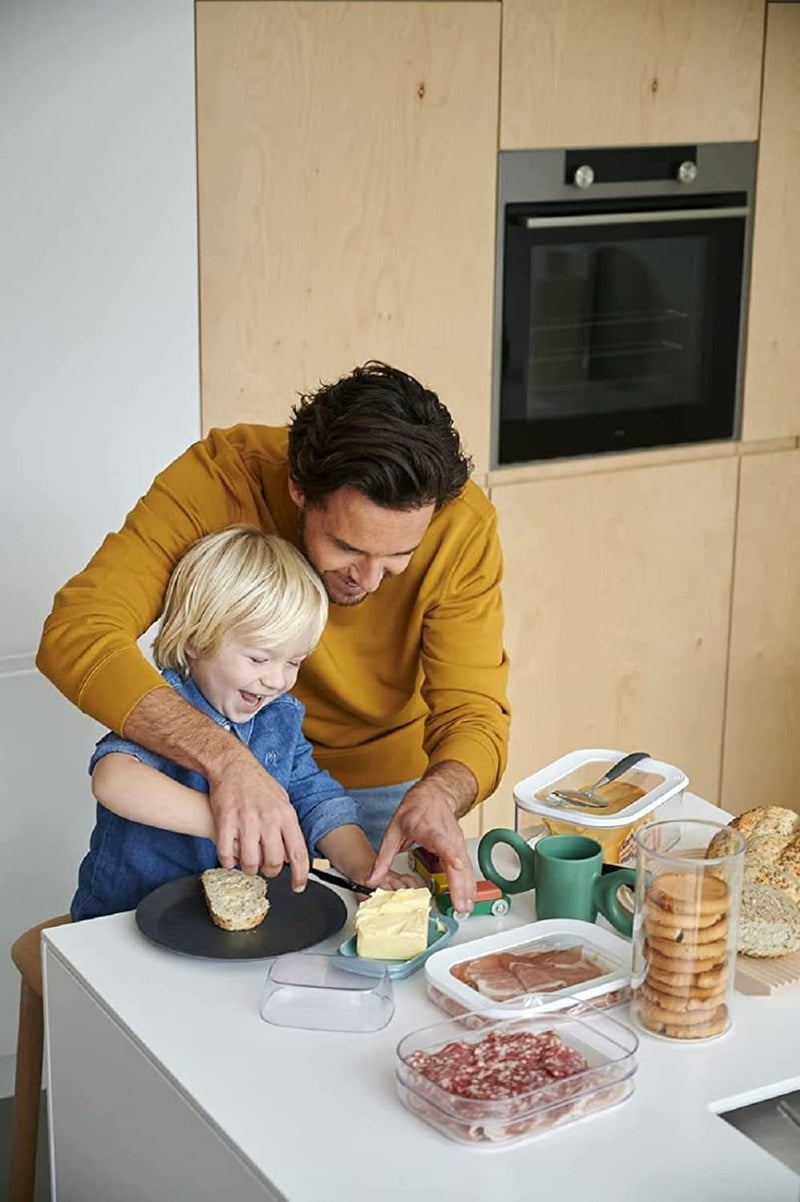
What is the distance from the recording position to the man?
6.06 ft

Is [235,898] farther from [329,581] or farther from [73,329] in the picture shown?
[73,329]

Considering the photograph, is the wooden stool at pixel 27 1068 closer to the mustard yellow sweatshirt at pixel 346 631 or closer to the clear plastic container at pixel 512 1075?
the mustard yellow sweatshirt at pixel 346 631

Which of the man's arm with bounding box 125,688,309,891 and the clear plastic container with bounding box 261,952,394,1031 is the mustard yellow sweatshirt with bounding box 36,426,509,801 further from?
the clear plastic container with bounding box 261,952,394,1031

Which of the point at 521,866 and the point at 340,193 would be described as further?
the point at 340,193

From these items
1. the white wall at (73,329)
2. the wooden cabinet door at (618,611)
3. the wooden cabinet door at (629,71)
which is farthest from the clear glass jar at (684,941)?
the wooden cabinet door at (629,71)

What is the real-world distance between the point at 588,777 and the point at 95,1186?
2.30 feet

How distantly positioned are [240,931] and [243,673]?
0.38 meters

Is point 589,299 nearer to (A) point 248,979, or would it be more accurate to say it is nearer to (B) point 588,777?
(B) point 588,777

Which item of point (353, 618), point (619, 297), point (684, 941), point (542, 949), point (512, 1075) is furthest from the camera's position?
point (619, 297)

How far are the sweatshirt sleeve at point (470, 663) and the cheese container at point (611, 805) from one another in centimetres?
20

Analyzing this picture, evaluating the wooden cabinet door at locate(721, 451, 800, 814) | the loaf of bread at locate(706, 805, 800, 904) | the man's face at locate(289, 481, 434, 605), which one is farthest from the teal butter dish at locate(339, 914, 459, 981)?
the wooden cabinet door at locate(721, 451, 800, 814)

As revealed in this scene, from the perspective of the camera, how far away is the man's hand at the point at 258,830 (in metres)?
1.74

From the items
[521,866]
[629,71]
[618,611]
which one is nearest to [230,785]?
[521,866]

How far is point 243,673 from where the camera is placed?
1.98 metres
